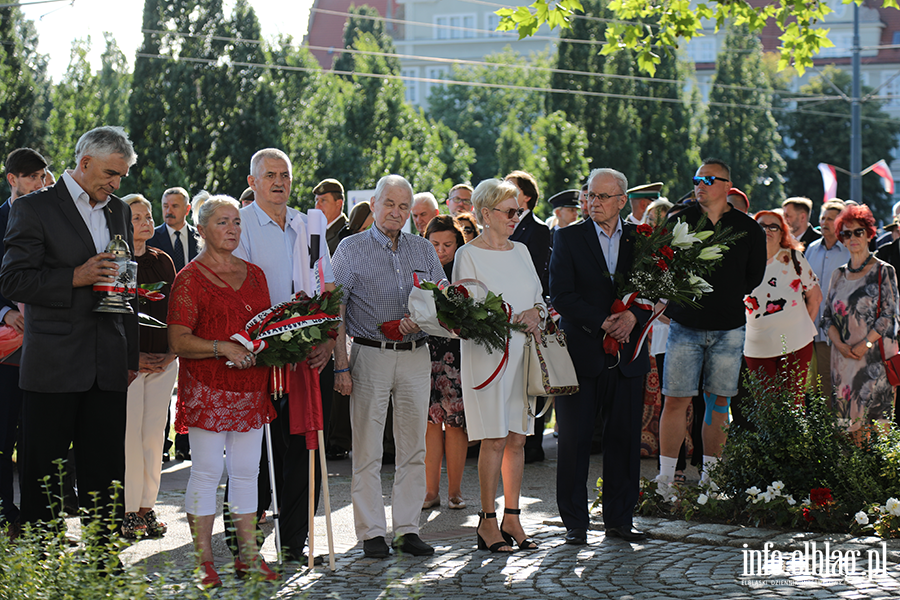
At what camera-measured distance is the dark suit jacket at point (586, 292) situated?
6645 millimetres

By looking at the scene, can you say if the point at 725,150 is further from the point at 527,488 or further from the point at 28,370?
the point at 28,370

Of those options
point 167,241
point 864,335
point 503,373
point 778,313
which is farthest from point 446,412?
point 864,335

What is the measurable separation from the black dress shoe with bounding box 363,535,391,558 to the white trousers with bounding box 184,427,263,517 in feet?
2.86

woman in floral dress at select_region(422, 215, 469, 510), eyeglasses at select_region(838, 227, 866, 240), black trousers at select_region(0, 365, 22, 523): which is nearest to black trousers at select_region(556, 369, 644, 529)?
woman in floral dress at select_region(422, 215, 469, 510)

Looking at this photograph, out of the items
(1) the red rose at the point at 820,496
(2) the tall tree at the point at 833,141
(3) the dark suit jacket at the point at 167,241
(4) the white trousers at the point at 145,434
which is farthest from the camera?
(2) the tall tree at the point at 833,141

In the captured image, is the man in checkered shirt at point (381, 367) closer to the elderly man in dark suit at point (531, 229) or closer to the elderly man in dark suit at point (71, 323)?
the elderly man in dark suit at point (71, 323)

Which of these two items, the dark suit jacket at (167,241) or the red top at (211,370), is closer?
the red top at (211,370)

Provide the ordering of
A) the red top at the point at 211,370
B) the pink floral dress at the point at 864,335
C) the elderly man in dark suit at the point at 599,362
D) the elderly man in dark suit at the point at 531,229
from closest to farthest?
1. the red top at the point at 211,370
2. the elderly man in dark suit at the point at 599,362
3. the elderly man in dark suit at the point at 531,229
4. the pink floral dress at the point at 864,335

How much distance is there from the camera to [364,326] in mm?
6301

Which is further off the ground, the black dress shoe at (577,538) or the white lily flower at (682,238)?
the white lily flower at (682,238)

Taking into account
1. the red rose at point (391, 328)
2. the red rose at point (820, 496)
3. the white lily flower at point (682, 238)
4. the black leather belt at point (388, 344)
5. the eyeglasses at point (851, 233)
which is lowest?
the red rose at point (820, 496)

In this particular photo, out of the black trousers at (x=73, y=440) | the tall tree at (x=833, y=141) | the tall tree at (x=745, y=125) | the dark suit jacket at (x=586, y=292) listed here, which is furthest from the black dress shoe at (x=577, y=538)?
the tall tree at (x=833, y=141)

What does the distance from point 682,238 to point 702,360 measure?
1486 mm

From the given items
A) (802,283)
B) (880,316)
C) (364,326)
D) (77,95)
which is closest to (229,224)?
(364,326)
